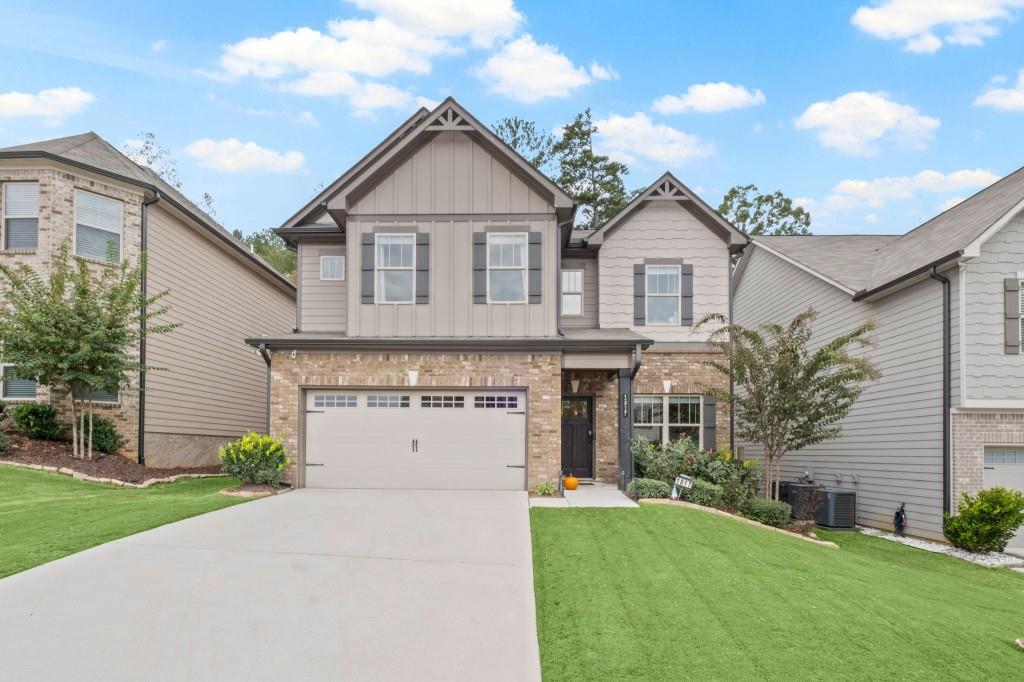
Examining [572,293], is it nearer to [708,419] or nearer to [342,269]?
[708,419]

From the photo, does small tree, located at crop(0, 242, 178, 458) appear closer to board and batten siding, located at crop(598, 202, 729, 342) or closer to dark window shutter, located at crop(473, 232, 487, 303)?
dark window shutter, located at crop(473, 232, 487, 303)

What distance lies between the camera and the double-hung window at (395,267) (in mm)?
14578

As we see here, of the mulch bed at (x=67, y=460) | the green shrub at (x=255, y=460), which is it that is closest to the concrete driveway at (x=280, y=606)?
the green shrub at (x=255, y=460)

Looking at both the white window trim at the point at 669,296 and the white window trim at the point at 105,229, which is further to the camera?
the white window trim at the point at 669,296

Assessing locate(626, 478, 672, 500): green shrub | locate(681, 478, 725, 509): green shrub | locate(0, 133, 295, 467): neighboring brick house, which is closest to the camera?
locate(681, 478, 725, 509): green shrub

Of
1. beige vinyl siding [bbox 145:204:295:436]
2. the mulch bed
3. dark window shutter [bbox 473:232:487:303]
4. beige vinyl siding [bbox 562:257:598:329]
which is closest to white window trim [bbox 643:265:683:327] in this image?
beige vinyl siding [bbox 562:257:598:329]

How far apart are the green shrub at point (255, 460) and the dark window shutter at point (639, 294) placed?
27.0 ft

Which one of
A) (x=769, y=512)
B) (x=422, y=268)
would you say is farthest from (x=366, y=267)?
(x=769, y=512)

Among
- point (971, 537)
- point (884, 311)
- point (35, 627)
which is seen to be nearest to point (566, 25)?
point (884, 311)

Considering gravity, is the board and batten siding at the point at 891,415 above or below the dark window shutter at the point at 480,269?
below

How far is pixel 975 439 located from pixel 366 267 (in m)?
11.7

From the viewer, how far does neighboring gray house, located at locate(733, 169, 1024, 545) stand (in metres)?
12.2

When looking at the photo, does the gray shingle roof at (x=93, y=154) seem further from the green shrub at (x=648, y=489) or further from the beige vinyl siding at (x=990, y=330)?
the beige vinyl siding at (x=990, y=330)

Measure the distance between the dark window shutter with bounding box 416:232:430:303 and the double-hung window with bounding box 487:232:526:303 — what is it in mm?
1252
